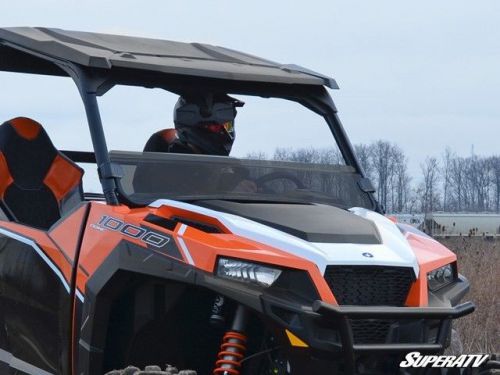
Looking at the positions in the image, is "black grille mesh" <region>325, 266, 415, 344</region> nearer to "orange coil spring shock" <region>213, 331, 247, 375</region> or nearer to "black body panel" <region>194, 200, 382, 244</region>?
"black body panel" <region>194, 200, 382, 244</region>

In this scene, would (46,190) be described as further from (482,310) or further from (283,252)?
(482,310)

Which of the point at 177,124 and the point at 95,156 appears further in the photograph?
the point at 177,124

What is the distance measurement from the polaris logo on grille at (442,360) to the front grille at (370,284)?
0.24m

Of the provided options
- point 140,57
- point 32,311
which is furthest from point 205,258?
point 140,57

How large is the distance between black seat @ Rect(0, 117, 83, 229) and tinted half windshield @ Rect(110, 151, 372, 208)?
87cm

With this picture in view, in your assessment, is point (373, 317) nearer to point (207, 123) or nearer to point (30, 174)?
point (207, 123)

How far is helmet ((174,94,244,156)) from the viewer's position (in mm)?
5355

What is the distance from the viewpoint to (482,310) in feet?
29.7

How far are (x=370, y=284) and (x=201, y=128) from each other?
1611 mm

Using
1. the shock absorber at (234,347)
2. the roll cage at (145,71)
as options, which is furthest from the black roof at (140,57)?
the shock absorber at (234,347)

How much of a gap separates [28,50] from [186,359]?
1.81 meters

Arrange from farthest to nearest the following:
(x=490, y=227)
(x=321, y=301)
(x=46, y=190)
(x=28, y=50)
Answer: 1. (x=490, y=227)
2. (x=46, y=190)
3. (x=28, y=50)
4. (x=321, y=301)

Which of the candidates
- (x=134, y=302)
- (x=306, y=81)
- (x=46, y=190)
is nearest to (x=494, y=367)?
(x=134, y=302)

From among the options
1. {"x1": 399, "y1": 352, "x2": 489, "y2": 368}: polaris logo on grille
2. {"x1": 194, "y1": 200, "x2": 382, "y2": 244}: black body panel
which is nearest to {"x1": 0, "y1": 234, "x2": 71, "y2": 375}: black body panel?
{"x1": 194, "y1": 200, "x2": 382, "y2": 244}: black body panel
